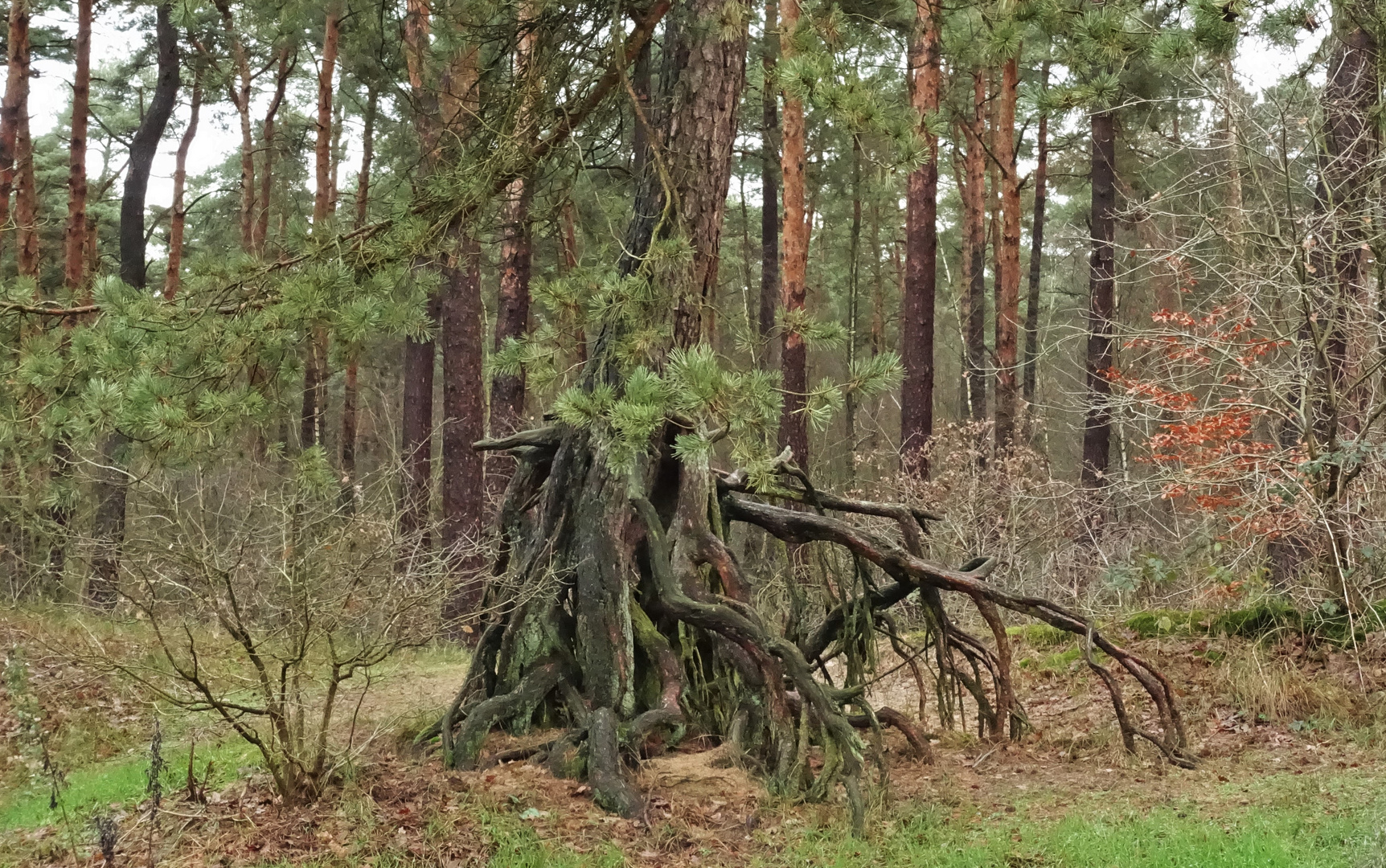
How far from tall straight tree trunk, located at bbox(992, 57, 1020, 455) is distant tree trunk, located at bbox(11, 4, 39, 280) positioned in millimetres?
13644

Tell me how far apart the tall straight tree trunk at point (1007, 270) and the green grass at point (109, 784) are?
Answer: 11.6 meters

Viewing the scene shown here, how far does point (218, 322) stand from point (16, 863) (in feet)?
8.50

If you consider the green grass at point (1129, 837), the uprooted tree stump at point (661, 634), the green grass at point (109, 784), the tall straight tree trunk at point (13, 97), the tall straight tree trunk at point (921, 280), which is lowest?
the green grass at point (109, 784)

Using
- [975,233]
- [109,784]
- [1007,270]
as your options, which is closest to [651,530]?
[109,784]

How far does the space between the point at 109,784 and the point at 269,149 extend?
1329 cm

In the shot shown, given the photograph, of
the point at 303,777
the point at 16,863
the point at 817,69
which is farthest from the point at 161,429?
the point at 817,69

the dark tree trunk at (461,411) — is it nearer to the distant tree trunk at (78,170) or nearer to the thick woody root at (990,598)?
the distant tree trunk at (78,170)

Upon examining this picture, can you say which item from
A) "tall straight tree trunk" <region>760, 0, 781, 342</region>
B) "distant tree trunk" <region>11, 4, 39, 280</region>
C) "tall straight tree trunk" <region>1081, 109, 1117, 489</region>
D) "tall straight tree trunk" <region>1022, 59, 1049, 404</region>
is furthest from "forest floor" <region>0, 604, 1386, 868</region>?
"tall straight tree trunk" <region>1022, 59, 1049, 404</region>

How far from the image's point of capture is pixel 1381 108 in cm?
562

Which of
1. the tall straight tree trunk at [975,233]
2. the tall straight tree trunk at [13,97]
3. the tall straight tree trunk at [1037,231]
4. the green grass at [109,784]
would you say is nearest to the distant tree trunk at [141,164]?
the tall straight tree trunk at [13,97]

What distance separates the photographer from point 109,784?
6.23 meters

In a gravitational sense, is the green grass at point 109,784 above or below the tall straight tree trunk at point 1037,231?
below

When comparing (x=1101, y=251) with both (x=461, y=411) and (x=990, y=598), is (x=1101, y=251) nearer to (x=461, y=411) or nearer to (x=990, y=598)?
(x=461, y=411)

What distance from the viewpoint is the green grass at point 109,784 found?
5.75 metres
